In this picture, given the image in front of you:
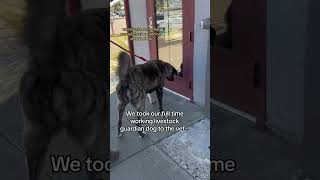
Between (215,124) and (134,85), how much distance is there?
47 cm

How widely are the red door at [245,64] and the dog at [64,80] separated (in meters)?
0.57

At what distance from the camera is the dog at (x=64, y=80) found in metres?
1.64

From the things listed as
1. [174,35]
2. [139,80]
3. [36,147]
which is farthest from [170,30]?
[36,147]

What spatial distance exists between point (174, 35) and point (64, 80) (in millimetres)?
597

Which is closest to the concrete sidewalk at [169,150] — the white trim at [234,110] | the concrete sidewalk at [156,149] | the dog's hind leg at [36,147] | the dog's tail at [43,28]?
the concrete sidewalk at [156,149]

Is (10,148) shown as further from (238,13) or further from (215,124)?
(238,13)

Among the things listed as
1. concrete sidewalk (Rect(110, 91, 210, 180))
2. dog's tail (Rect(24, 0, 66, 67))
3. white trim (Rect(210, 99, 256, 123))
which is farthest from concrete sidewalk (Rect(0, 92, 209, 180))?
dog's tail (Rect(24, 0, 66, 67))

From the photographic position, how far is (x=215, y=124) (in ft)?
6.04

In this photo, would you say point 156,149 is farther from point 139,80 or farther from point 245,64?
point 245,64

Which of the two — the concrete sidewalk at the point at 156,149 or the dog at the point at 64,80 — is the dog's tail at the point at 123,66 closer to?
the dog at the point at 64,80

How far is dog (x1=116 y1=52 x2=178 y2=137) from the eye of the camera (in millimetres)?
1759

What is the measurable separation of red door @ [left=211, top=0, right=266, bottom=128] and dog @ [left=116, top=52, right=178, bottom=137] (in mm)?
Answer: 257

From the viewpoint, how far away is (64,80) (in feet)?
5.65

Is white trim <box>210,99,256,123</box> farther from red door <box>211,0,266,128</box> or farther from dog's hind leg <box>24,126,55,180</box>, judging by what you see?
dog's hind leg <box>24,126,55,180</box>
